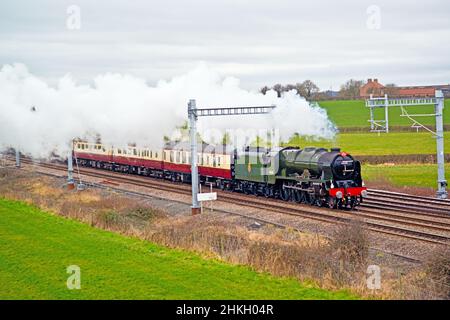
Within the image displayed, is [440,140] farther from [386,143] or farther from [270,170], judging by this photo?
[386,143]

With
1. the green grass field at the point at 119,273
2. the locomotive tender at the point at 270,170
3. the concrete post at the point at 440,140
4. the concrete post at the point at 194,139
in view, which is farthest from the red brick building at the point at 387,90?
the green grass field at the point at 119,273

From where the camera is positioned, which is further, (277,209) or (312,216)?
(277,209)

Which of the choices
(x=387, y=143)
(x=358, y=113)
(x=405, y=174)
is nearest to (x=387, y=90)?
(x=358, y=113)

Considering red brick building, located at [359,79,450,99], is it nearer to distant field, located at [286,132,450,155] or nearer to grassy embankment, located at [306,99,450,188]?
grassy embankment, located at [306,99,450,188]

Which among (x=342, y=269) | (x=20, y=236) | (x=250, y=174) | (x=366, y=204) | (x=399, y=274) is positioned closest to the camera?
(x=342, y=269)

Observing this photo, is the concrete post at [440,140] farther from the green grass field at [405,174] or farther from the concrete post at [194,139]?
the concrete post at [194,139]

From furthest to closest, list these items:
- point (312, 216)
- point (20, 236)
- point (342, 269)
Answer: point (312, 216)
point (20, 236)
point (342, 269)

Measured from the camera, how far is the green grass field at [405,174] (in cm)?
4303

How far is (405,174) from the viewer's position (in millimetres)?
48719

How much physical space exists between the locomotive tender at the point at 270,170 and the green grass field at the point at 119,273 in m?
11.6

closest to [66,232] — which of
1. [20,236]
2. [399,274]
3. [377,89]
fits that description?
[20,236]
